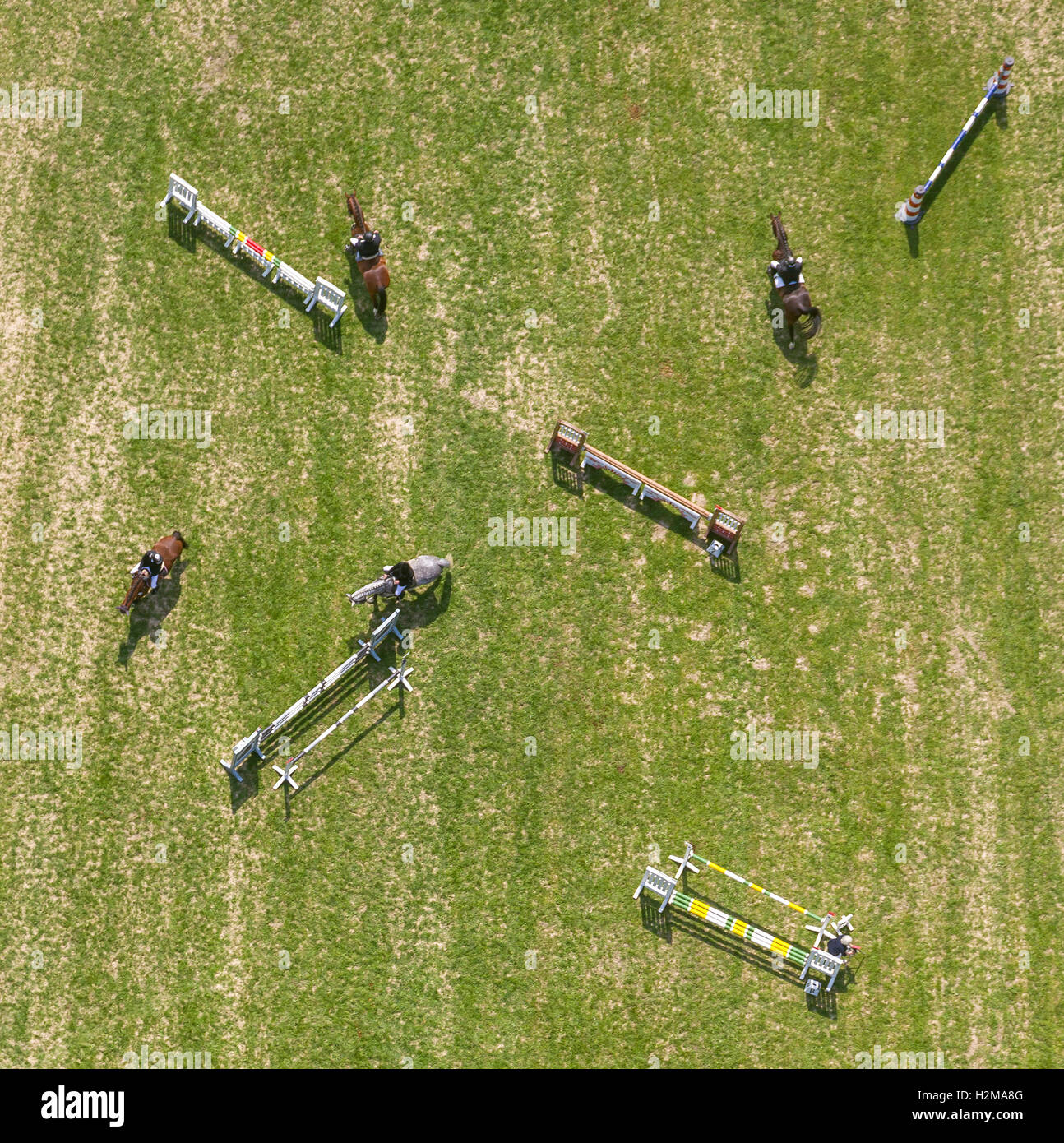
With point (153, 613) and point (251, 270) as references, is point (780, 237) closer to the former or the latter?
Answer: point (251, 270)

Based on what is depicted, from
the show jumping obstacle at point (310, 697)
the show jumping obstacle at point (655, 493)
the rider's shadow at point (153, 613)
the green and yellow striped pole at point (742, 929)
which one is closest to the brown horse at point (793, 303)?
the show jumping obstacle at point (655, 493)

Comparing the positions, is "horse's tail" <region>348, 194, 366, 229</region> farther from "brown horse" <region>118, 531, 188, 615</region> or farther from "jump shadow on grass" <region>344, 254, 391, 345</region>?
"brown horse" <region>118, 531, 188, 615</region>

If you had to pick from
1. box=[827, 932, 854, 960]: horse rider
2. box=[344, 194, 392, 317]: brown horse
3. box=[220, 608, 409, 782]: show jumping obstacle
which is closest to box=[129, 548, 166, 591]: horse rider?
box=[220, 608, 409, 782]: show jumping obstacle

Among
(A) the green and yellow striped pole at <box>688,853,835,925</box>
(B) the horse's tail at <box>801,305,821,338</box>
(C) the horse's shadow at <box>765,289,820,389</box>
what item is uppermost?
(B) the horse's tail at <box>801,305,821,338</box>

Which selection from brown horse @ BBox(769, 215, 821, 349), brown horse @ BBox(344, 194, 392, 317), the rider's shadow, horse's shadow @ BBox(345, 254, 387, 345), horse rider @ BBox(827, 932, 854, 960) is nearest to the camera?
horse rider @ BBox(827, 932, 854, 960)
